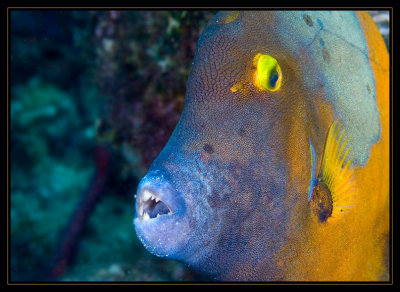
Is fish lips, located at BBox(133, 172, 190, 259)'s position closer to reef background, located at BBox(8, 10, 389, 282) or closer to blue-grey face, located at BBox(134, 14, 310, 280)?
blue-grey face, located at BBox(134, 14, 310, 280)

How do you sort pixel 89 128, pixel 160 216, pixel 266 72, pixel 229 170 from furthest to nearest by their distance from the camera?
pixel 89 128, pixel 266 72, pixel 229 170, pixel 160 216

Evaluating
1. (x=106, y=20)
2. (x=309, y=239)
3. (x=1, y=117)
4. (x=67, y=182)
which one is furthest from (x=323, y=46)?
(x=67, y=182)

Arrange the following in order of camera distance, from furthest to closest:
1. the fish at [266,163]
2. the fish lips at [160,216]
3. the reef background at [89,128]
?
1. the reef background at [89,128]
2. the fish at [266,163]
3. the fish lips at [160,216]

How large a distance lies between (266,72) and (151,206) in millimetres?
999

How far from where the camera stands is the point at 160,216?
158cm

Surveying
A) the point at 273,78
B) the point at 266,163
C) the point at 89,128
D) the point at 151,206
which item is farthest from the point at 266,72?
the point at 89,128

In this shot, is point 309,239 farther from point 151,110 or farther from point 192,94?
point 151,110

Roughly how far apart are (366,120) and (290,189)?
40.3 inches

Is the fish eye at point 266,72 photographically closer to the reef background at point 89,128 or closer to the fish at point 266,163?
the fish at point 266,163

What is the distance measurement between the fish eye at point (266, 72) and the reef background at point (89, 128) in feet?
6.13

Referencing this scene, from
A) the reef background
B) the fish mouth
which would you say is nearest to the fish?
the fish mouth

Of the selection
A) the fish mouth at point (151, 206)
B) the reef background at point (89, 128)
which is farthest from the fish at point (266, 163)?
the reef background at point (89, 128)

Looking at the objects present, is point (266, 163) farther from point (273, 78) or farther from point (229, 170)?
point (273, 78)

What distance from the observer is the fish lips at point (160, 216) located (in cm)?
155
